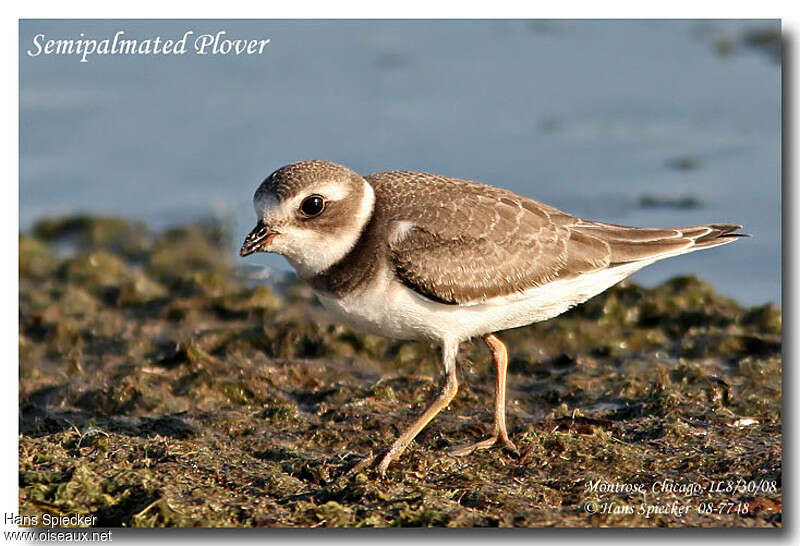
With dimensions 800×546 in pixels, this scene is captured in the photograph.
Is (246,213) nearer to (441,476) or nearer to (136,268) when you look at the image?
(136,268)

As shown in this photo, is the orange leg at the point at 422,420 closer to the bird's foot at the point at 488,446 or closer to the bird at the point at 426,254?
the bird at the point at 426,254

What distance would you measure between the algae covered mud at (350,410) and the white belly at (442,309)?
775 mm

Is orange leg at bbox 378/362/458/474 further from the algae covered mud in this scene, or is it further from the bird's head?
the bird's head

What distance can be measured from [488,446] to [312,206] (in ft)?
6.23

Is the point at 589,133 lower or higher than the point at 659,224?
higher

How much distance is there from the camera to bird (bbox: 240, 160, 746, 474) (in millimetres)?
6555

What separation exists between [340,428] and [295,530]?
1.70m

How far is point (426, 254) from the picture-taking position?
661cm

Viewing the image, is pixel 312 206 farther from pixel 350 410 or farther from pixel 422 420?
pixel 350 410

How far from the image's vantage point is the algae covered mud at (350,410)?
604 cm

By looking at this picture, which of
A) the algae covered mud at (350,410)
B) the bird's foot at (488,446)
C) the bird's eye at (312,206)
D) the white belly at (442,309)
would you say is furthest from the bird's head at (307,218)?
the bird's foot at (488,446)

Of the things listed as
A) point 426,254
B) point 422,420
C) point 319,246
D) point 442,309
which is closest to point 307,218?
point 319,246

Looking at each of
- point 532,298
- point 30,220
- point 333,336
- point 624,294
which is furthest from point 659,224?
point 30,220

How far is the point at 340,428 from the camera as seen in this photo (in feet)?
24.4
